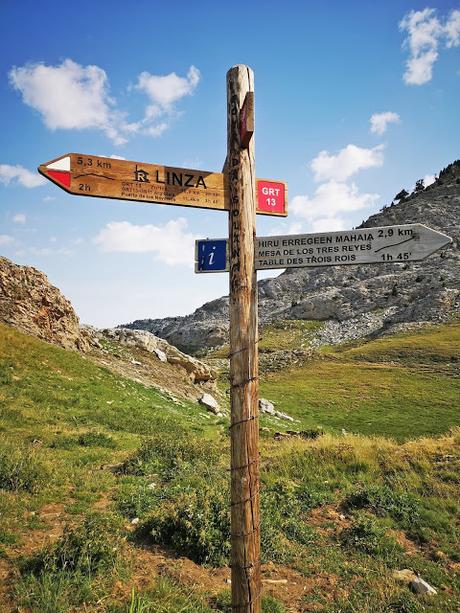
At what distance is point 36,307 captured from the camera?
2483cm

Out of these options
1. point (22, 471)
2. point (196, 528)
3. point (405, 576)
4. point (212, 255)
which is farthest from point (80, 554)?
point (405, 576)

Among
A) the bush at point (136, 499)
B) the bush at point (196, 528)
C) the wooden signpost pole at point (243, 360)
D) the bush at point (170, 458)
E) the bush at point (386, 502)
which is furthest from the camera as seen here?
the bush at point (170, 458)

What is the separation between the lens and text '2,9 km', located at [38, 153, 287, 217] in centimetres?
414

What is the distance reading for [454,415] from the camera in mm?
28062

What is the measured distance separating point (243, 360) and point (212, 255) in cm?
121

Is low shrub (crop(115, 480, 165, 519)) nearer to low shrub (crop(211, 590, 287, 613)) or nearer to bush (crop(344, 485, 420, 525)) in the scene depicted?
low shrub (crop(211, 590, 287, 613))

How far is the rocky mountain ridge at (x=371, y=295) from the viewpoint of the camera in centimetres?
7988

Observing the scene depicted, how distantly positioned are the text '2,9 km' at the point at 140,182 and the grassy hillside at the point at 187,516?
4.37 m

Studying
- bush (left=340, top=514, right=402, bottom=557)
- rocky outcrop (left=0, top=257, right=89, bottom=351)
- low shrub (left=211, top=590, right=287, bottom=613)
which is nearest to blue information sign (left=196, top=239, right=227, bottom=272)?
low shrub (left=211, top=590, right=287, bottom=613)

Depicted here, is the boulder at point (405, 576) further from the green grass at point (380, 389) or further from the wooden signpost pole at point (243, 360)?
the green grass at point (380, 389)

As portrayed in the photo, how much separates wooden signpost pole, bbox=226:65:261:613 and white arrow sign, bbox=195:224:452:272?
0.22 m

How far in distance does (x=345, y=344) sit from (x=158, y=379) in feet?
191

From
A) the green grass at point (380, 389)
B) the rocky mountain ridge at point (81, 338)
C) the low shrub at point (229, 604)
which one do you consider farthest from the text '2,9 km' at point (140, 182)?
the green grass at point (380, 389)

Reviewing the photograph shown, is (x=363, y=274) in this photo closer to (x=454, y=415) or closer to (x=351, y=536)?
(x=454, y=415)
